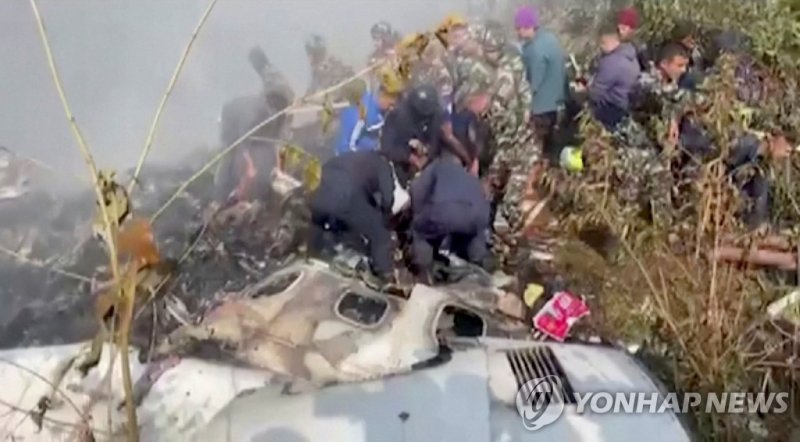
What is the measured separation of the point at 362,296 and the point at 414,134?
166cm

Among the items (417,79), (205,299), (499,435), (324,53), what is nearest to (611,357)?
(499,435)

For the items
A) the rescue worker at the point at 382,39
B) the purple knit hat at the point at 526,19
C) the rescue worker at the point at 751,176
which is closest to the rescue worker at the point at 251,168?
the rescue worker at the point at 382,39

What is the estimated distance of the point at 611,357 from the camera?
349cm

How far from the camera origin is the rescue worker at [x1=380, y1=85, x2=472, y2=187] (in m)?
5.12

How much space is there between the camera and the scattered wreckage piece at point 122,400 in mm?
3117

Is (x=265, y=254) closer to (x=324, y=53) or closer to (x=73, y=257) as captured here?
(x=73, y=257)

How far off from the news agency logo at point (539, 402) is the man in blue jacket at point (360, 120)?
7.21 feet

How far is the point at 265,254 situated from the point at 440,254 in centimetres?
67

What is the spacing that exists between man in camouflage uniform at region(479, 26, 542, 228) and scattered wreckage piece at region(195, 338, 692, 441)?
2.14 meters

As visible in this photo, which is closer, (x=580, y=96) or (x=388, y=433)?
(x=388, y=433)

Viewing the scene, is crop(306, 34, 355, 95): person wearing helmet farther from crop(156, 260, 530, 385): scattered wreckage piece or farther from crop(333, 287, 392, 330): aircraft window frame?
crop(333, 287, 392, 330): aircraft window frame

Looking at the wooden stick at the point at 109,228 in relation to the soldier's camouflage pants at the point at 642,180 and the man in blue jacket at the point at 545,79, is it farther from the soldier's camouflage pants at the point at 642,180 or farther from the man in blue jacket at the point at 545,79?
the man in blue jacket at the point at 545,79

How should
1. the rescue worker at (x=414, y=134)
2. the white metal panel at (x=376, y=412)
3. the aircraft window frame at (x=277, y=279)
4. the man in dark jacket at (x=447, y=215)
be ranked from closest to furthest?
the white metal panel at (x=376, y=412)
the aircraft window frame at (x=277, y=279)
the man in dark jacket at (x=447, y=215)
the rescue worker at (x=414, y=134)

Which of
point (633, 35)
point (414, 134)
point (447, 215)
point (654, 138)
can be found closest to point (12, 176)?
point (414, 134)
